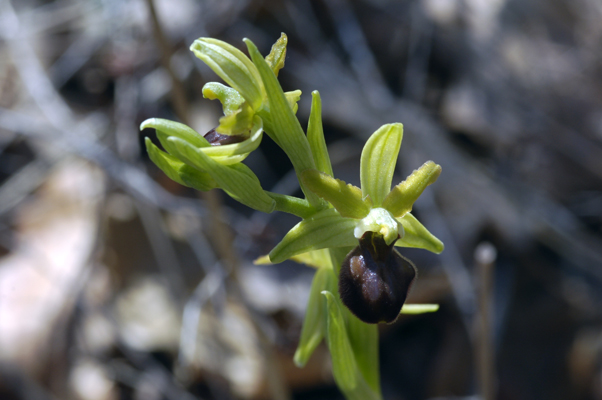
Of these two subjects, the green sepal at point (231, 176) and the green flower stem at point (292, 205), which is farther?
the green flower stem at point (292, 205)

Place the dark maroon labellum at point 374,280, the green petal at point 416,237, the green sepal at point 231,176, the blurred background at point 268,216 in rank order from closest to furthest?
the green sepal at point 231,176 → the dark maroon labellum at point 374,280 → the green petal at point 416,237 → the blurred background at point 268,216

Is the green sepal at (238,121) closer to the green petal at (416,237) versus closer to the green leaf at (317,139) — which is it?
the green leaf at (317,139)

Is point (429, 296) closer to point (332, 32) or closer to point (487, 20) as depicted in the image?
point (332, 32)

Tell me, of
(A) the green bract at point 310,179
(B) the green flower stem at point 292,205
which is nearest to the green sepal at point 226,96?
(A) the green bract at point 310,179

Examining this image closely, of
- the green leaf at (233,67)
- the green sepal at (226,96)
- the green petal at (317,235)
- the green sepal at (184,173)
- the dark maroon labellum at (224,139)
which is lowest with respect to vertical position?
the green petal at (317,235)

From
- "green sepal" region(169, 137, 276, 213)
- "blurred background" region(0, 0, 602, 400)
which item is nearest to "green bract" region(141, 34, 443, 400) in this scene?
"green sepal" region(169, 137, 276, 213)

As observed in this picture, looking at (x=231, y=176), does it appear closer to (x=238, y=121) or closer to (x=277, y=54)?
(x=238, y=121)

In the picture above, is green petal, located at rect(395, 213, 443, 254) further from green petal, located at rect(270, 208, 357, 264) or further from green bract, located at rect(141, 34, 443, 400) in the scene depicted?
green petal, located at rect(270, 208, 357, 264)

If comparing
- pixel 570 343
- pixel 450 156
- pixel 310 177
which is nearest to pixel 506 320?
pixel 570 343
